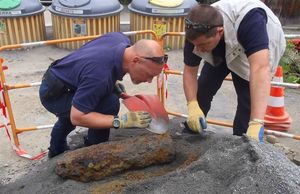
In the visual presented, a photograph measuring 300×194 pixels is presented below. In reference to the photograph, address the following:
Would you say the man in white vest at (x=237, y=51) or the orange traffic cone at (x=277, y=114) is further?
the orange traffic cone at (x=277, y=114)

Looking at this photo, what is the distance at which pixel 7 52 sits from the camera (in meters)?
7.32

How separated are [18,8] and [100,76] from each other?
5.37 metres

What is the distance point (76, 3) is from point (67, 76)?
4.63m

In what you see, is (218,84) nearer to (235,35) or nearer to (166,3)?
(235,35)

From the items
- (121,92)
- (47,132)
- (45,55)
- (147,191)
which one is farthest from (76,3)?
(147,191)

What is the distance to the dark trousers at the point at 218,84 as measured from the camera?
310 cm

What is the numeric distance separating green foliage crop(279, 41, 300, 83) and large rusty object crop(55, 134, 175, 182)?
382 cm

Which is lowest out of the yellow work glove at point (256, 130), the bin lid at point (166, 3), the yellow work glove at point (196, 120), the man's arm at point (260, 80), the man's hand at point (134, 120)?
the bin lid at point (166, 3)

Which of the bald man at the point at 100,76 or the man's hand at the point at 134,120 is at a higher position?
the bald man at the point at 100,76

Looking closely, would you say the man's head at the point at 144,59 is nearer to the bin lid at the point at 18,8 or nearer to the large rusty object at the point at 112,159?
the large rusty object at the point at 112,159

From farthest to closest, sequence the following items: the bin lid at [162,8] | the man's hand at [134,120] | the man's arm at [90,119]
Result: 1. the bin lid at [162,8]
2. the man's hand at [134,120]
3. the man's arm at [90,119]

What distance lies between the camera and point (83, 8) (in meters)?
6.96

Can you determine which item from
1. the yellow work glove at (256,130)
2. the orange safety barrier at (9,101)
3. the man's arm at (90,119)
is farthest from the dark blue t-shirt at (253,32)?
the orange safety barrier at (9,101)

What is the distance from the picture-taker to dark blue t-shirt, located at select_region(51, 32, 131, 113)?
8.02ft
